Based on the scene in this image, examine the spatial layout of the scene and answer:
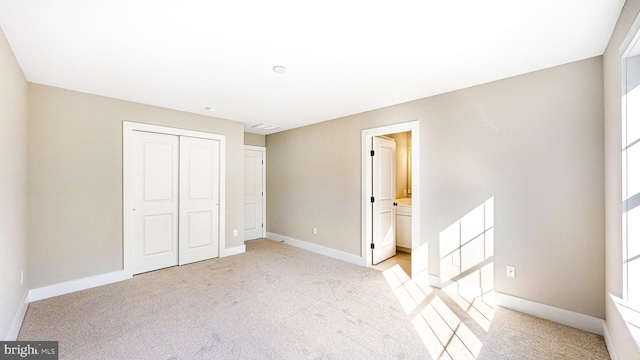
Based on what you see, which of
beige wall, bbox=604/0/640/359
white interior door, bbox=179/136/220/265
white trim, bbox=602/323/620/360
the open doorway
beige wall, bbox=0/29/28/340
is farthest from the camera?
white interior door, bbox=179/136/220/265

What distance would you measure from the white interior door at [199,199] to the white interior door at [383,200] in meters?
2.65

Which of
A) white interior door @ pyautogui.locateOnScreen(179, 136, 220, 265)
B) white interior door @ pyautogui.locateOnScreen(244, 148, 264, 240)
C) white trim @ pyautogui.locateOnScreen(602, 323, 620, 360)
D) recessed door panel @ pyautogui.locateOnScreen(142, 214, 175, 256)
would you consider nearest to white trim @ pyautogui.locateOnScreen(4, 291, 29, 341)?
recessed door panel @ pyautogui.locateOnScreen(142, 214, 175, 256)

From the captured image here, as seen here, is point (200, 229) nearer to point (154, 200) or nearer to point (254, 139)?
point (154, 200)

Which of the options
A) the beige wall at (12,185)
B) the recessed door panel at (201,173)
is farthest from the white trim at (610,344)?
the recessed door panel at (201,173)

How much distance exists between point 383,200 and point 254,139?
10.3 feet

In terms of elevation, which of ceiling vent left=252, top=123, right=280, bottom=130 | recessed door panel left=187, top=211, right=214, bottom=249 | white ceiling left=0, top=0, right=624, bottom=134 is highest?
white ceiling left=0, top=0, right=624, bottom=134

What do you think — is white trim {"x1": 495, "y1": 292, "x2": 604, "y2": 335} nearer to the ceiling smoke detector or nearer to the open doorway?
the open doorway

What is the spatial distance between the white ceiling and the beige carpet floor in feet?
7.85

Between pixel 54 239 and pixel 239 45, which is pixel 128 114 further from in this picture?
pixel 239 45

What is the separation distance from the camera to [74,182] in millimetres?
3080

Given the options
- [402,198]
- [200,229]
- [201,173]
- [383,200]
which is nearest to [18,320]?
[200,229]

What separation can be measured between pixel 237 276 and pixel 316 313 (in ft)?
4.78

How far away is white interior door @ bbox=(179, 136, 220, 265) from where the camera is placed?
403 cm

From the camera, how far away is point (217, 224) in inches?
173
